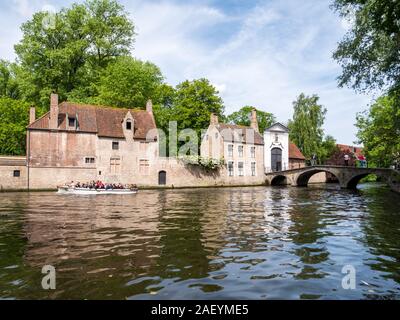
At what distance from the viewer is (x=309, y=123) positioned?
55969 mm

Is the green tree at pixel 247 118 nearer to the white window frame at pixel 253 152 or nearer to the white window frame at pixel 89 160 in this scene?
the white window frame at pixel 253 152

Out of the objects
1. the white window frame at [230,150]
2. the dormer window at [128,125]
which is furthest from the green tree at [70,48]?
the white window frame at [230,150]

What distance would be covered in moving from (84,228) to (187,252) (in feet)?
16.5

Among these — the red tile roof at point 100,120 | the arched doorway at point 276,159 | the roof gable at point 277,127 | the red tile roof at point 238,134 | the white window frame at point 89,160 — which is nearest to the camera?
the red tile roof at point 100,120

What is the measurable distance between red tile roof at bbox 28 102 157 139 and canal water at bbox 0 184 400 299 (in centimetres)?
2318

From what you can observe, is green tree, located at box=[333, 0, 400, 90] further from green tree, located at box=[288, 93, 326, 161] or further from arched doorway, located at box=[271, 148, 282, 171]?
green tree, located at box=[288, 93, 326, 161]

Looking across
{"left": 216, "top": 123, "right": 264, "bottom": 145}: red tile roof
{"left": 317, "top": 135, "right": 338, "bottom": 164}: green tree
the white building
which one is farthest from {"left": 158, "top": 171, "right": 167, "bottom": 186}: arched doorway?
{"left": 317, "top": 135, "right": 338, "bottom": 164}: green tree

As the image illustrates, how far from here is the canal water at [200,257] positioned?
578cm

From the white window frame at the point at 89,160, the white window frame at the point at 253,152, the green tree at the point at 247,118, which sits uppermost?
the green tree at the point at 247,118

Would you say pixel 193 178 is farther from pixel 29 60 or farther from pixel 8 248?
pixel 8 248

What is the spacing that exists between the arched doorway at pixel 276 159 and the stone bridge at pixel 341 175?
2109 mm

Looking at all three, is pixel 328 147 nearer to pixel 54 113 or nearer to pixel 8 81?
pixel 54 113

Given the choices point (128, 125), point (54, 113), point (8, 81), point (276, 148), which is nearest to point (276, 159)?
point (276, 148)

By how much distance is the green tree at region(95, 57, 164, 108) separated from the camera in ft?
132
